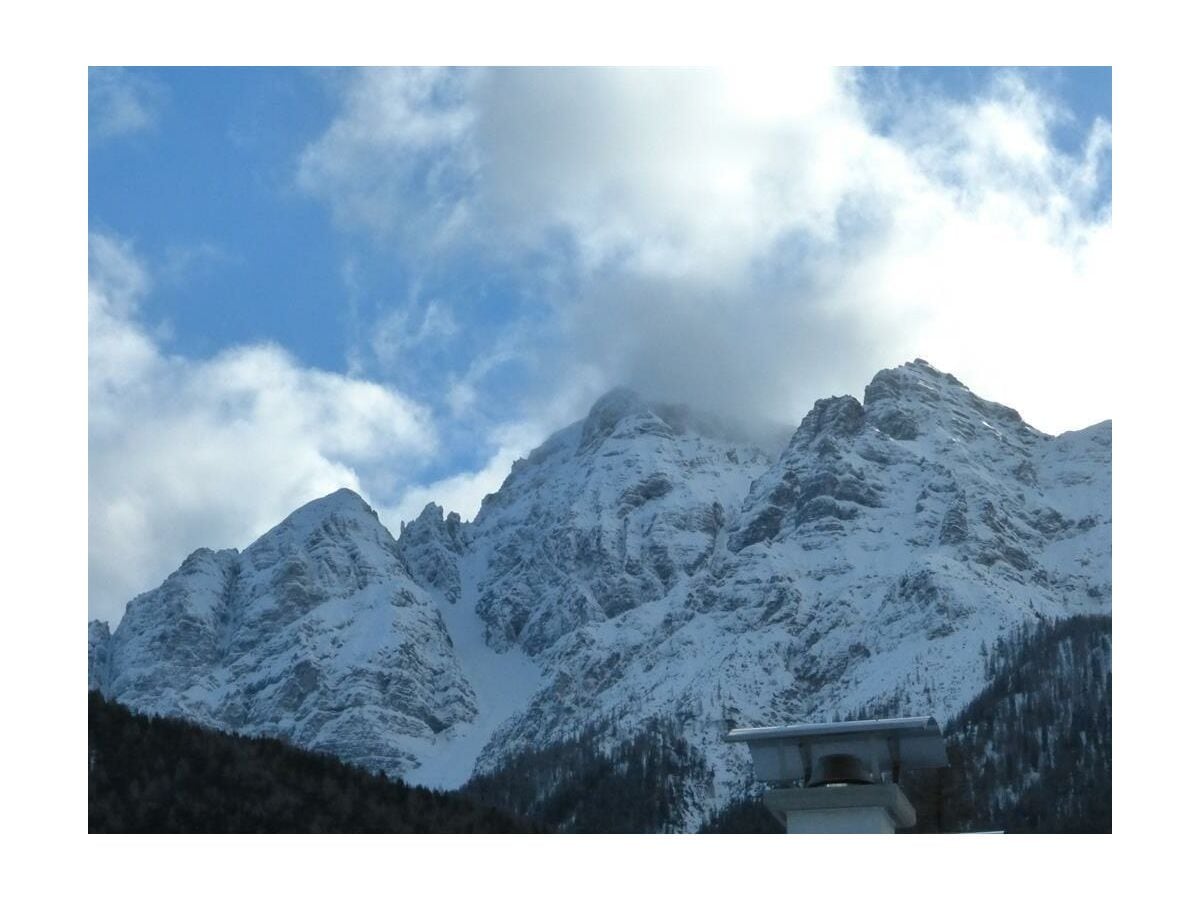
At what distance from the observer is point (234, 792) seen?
981 inches

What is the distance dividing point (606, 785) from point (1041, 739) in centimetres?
4239

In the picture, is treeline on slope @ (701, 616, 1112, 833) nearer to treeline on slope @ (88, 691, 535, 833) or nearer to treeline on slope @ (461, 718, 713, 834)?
treeline on slope @ (461, 718, 713, 834)

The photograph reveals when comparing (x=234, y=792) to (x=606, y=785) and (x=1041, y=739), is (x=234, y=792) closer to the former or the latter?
(x=1041, y=739)

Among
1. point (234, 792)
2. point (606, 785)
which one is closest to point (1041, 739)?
point (606, 785)

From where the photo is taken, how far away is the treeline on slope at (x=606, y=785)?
495ft

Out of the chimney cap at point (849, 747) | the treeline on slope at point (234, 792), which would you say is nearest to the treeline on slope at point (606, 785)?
the treeline on slope at point (234, 792)

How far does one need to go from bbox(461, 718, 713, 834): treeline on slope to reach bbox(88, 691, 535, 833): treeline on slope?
11466 cm

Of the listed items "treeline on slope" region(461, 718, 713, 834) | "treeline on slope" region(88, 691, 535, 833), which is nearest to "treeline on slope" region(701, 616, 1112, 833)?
"treeline on slope" region(461, 718, 713, 834)

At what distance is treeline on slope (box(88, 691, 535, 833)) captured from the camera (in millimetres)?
23859

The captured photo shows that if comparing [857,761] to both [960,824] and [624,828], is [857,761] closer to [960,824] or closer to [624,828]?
[960,824]

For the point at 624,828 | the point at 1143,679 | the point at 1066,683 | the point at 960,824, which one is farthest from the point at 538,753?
the point at 1143,679

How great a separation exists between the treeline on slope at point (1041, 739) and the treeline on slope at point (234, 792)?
68311mm
